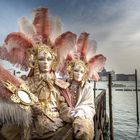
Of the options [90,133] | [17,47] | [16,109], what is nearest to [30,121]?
[16,109]

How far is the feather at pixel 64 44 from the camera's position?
66.2 inches

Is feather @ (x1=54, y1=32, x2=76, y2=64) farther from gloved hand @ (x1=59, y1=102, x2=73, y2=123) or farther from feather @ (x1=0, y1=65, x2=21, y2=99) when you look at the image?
feather @ (x1=0, y1=65, x2=21, y2=99)

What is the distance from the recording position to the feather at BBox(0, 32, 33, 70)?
159cm

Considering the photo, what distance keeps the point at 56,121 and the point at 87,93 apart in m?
0.20

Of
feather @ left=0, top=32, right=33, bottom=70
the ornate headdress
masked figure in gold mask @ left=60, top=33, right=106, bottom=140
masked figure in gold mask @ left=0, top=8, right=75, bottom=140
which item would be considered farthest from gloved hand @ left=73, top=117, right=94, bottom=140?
feather @ left=0, top=32, right=33, bottom=70

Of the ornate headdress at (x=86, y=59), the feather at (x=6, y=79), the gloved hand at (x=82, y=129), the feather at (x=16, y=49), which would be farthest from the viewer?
the ornate headdress at (x=86, y=59)

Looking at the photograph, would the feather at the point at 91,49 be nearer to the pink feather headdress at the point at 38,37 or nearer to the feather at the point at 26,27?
the pink feather headdress at the point at 38,37

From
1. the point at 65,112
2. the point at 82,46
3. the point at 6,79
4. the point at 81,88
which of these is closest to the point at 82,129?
the point at 65,112

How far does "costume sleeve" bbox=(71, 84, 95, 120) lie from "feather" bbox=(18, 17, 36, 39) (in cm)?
36

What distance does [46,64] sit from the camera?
1.66 m

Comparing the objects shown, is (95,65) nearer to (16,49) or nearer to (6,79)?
(16,49)

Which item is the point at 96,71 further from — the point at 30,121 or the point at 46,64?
the point at 30,121

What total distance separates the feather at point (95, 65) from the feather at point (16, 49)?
0.34 meters

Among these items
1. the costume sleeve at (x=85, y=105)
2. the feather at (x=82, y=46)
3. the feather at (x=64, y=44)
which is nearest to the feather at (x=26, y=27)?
the feather at (x=64, y=44)
